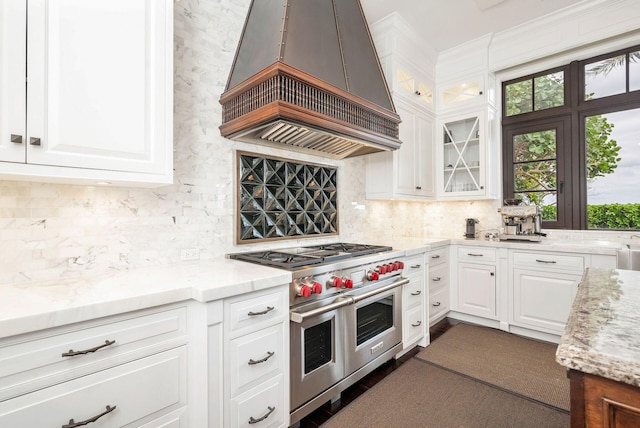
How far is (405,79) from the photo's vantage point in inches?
130

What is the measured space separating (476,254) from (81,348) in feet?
11.2

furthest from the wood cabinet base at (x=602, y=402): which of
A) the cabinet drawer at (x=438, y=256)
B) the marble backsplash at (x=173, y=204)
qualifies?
the cabinet drawer at (x=438, y=256)

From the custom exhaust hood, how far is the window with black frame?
2119 millimetres

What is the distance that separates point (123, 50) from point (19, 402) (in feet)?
4.55

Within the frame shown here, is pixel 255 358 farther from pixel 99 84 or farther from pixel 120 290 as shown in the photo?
pixel 99 84

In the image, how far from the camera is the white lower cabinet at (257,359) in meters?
1.42

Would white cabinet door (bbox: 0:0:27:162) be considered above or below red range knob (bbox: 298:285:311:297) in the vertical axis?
above

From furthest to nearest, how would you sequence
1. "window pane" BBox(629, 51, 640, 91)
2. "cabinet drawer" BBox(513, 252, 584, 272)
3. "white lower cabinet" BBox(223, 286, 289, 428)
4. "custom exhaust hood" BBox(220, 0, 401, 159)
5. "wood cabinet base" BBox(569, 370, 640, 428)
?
"window pane" BBox(629, 51, 640, 91) → "cabinet drawer" BBox(513, 252, 584, 272) → "custom exhaust hood" BBox(220, 0, 401, 159) → "white lower cabinet" BBox(223, 286, 289, 428) → "wood cabinet base" BBox(569, 370, 640, 428)

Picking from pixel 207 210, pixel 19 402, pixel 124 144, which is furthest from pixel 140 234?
pixel 19 402

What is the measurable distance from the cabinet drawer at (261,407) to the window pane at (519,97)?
12.8 feet

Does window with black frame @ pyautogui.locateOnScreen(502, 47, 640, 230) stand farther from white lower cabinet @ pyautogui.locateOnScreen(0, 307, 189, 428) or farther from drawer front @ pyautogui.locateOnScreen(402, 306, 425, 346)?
white lower cabinet @ pyautogui.locateOnScreen(0, 307, 189, 428)

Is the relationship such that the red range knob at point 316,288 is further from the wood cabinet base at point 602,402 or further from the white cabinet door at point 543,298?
the white cabinet door at point 543,298

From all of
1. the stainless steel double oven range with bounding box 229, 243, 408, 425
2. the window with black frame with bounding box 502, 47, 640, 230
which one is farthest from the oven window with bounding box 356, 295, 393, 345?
the window with black frame with bounding box 502, 47, 640, 230

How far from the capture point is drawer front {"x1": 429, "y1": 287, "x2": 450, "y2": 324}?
3.22 metres
